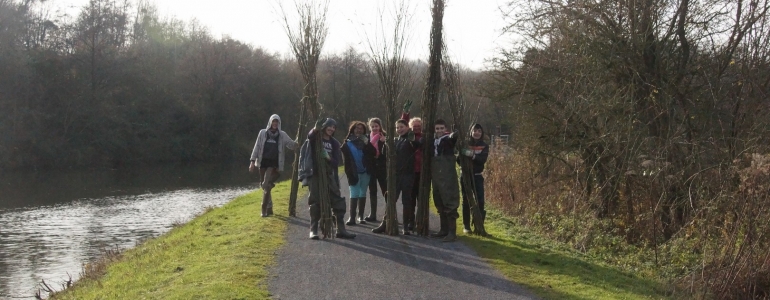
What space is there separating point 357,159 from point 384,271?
148 inches

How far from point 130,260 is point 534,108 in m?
8.16

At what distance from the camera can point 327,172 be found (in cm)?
1067

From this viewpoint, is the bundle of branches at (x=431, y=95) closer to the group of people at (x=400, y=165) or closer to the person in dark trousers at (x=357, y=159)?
the group of people at (x=400, y=165)

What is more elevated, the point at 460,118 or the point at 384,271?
the point at 460,118

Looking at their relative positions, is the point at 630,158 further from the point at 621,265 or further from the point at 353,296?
the point at 353,296

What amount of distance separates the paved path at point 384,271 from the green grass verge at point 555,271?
26cm

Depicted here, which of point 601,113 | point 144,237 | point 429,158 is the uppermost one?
point 601,113

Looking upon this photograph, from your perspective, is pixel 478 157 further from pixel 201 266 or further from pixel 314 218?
pixel 201 266

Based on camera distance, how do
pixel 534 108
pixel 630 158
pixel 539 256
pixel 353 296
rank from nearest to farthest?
pixel 353 296
pixel 539 256
pixel 630 158
pixel 534 108

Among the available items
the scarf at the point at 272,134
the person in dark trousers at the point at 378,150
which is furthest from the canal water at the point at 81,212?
the person in dark trousers at the point at 378,150

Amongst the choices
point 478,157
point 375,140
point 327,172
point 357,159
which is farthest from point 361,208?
point 478,157

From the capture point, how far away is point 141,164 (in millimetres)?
50500

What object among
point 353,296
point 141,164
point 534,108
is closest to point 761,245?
point 353,296

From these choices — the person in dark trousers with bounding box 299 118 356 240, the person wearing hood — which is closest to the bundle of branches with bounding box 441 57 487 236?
the person in dark trousers with bounding box 299 118 356 240
